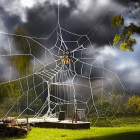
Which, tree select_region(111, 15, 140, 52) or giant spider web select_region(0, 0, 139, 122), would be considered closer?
tree select_region(111, 15, 140, 52)

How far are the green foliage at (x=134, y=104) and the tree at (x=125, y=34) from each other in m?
1.20

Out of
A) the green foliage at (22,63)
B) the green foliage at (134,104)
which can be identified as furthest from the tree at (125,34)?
the green foliage at (22,63)

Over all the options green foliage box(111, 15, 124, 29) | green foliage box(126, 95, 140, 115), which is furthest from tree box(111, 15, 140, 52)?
green foliage box(126, 95, 140, 115)

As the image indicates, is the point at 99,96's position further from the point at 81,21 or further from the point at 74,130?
the point at 81,21

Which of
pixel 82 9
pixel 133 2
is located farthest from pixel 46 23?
pixel 133 2

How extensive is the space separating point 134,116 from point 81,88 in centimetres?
165

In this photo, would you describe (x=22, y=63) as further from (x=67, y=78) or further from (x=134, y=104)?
Answer: (x=134, y=104)

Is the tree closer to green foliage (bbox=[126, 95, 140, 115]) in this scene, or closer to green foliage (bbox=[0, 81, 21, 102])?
green foliage (bbox=[126, 95, 140, 115])

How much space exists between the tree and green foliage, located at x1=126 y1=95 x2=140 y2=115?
1200mm

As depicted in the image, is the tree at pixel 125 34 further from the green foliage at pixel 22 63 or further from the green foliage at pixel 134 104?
the green foliage at pixel 22 63

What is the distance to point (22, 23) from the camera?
27.0ft

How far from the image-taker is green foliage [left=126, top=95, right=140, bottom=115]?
735 centimetres

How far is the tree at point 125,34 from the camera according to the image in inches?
281

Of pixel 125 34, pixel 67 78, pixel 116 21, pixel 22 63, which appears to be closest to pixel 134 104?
pixel 125 34
